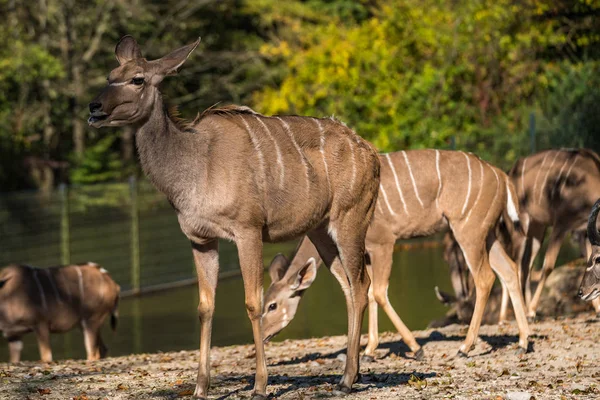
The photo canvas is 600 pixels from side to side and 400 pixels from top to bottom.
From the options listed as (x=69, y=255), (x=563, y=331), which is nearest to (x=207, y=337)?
(x=563, y=331)

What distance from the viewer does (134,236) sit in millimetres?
16062

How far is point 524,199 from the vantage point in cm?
1063

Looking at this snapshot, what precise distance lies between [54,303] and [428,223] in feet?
13.0

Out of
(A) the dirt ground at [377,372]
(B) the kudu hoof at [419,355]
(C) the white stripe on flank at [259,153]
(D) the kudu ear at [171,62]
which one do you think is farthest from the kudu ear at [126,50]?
(B) the kudu hoof at [419,355]

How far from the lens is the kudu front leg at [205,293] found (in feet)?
19.0

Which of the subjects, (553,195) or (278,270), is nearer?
(278,270)

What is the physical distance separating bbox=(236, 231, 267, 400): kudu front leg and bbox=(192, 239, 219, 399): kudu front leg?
0.94ft

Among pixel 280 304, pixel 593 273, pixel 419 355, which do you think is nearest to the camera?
pixel 593 273

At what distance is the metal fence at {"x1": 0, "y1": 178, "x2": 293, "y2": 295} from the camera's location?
14375mm

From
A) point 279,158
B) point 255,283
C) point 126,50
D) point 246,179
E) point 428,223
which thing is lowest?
point 255,283

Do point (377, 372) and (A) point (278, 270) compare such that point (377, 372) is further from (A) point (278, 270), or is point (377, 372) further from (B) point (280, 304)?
(A) point (278, 270)

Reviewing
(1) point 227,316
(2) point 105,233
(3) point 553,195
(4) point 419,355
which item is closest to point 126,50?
(4) point 419,355

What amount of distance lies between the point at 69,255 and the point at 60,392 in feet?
29.7

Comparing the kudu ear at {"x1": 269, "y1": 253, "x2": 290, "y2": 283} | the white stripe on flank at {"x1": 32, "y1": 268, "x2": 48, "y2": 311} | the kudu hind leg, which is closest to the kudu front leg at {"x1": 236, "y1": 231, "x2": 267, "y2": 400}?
the kudu ear at {"x1": 269, "y1": 253, "x2": 290, "y2": 283}
